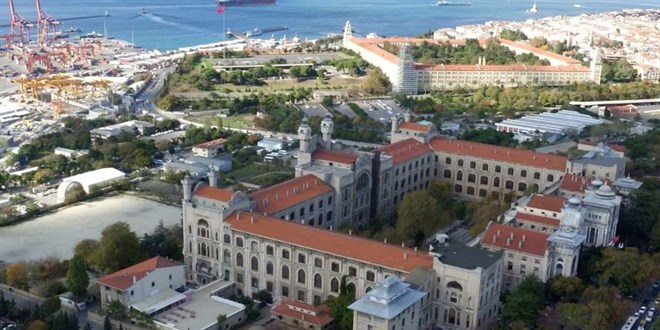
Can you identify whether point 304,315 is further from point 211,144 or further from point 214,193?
point 211,144

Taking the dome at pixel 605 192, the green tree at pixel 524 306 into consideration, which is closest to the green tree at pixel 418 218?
the dome at pixel 605 192

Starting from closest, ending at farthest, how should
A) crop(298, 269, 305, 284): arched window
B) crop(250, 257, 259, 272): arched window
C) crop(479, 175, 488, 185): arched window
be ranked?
1. crop(298, 269, 305, 284): arched window
2. crop(250, 257, 259, 272): arched window
3. crop(479, 175, 488, 185): arched window

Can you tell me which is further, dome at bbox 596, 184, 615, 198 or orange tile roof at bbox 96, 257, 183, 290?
dome at bbox 596, 184, 615, 198

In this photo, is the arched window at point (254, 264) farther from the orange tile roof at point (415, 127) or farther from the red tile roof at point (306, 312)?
the orange tile roof at point (415, 127)

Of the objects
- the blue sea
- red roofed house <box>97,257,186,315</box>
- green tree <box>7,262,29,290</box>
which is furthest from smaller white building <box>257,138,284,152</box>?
the blue sea

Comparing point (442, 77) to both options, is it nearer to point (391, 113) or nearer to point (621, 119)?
point (391, 113)

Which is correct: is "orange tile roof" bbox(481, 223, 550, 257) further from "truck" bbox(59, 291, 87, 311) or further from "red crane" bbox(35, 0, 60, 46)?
"red crane" bbox(35, 0, 60, 46)

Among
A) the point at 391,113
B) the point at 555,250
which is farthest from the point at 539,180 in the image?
the point at 391,113
